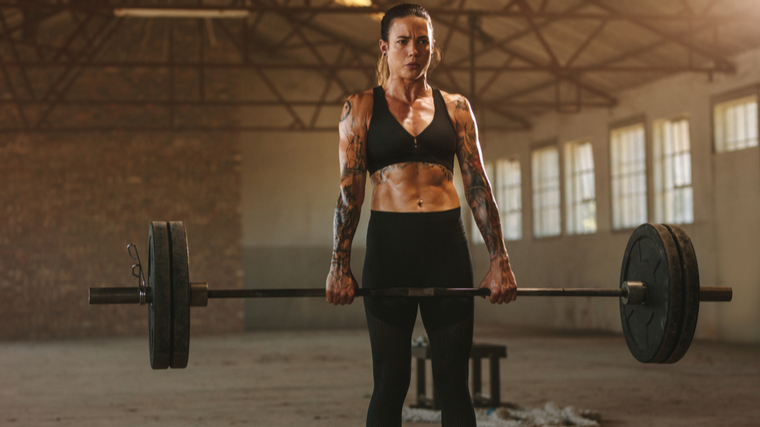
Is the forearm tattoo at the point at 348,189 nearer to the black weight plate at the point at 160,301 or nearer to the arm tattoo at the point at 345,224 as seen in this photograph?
the arm tattoo at the point at 345,224

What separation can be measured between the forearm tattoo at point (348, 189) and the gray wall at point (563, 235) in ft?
24.5

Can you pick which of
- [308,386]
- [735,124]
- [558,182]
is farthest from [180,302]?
[558,182]

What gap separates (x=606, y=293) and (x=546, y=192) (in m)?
10.3

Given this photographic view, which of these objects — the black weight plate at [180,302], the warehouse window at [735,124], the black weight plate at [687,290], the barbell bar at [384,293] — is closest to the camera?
the barbell bar at [384,293]

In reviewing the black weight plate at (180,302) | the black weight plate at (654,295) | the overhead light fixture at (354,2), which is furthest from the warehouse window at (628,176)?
the black weight plate at (180,302)

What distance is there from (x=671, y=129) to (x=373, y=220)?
8539 mm

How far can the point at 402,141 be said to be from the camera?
2133 mm

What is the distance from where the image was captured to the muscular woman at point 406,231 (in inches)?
83.2

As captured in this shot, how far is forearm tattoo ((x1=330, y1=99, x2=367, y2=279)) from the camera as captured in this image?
2166mm

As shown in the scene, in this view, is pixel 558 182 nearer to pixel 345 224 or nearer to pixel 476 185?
pixel 476 185

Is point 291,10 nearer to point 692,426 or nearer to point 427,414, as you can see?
point 427,414

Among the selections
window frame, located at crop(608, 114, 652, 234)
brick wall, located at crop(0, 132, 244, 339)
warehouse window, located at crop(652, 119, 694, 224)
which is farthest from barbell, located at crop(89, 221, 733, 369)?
brick wall, located at crop(0, 132, 244, 339)

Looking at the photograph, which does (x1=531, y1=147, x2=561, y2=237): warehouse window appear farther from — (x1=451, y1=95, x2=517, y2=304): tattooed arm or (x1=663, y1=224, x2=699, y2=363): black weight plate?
(x1=451, y1=95, x2=517, y2=304): tattooed arm

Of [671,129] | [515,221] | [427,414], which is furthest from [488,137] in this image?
[427,414]
